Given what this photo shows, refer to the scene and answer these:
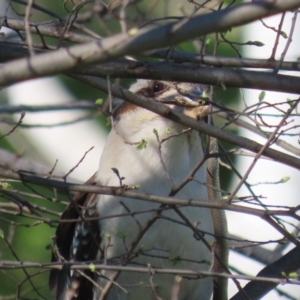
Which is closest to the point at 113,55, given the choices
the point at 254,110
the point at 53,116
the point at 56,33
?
the point at 254,110

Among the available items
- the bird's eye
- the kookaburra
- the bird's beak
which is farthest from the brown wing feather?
the bird's beak

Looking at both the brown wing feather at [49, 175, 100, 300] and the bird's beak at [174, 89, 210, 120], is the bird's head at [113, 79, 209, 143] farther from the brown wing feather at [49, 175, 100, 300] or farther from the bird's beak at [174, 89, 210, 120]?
the brown wing feather at [49, 175, 100, 300]

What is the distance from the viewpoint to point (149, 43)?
2.50 metres

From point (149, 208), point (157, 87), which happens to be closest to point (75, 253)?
point (149, 208)

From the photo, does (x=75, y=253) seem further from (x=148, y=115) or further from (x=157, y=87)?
(x=157, y=87)

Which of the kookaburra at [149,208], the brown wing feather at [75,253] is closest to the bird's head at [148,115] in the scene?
the kookaburra at [149,208]

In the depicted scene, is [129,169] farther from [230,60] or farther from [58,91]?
[58,91]

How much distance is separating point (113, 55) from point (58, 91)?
7.93m

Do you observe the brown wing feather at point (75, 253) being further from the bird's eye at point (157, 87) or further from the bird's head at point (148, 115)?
the bird's eye at point (157, 87)

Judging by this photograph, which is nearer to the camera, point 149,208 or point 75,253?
point 149,208

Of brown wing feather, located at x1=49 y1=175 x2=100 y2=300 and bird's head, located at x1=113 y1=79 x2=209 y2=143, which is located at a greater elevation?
bird's head, located at x1=113 y1=79 x2=209 y2=143

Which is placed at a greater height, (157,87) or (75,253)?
(157,87)

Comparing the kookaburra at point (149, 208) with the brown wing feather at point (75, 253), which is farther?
the brown wing feather at point (75, 253)

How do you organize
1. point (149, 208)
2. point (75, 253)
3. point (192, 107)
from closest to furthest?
point (192, 107)
point (149, 208)
point (75, 253)
